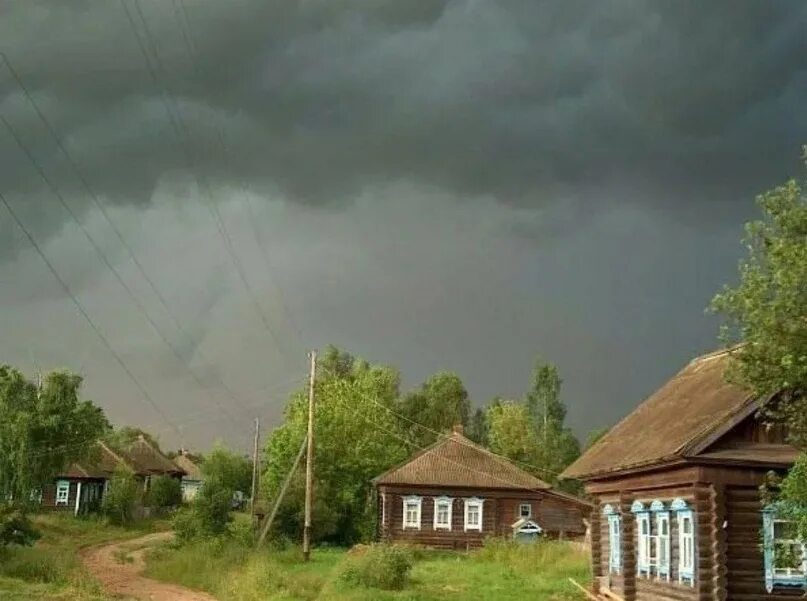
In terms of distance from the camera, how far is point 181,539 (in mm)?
46594

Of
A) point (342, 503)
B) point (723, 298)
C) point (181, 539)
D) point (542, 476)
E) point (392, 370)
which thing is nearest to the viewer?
point (723, 298)

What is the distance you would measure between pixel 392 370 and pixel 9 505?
54533 mm

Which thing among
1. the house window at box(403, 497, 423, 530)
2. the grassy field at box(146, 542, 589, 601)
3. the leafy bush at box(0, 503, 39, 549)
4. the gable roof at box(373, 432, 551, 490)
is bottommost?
the grassy field at box(146, 542, 589, 601)

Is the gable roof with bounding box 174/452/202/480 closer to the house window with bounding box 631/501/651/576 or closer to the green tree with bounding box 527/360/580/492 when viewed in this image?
the green tree with bounding box 527/360/580/492

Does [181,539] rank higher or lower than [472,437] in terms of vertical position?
lower

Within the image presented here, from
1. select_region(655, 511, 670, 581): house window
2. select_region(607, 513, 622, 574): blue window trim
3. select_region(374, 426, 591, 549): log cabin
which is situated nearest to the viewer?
select_region(655, 511, 670, 581): house window

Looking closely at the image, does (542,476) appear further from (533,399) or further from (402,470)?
(402,470)

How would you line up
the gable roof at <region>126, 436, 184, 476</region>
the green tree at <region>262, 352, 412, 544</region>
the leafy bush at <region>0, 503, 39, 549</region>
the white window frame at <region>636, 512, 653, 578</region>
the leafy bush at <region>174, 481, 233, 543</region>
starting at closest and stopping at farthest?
1. the white window frame at <region>636, 512, 653, 578</region>
2. the leafy bush at <region>0, 503, 39, 549</region>
3. the leafy bush at <region>174, 481, 233, 543</region>
4. the green tree at <region>262, 352, 412, 544</region>
5. the gable roof at <region>126, 436, 184, 476</region>

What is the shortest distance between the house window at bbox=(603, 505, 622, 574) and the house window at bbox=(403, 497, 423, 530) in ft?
76.7

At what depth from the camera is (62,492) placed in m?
77.1

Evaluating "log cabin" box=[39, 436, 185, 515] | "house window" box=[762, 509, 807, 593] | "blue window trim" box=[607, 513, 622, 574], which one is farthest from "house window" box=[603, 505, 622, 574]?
"log cabin" box=[39, 436, 185, 515]

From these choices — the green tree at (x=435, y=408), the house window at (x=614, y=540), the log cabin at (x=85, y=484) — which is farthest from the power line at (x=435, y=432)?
the house window at (x=614, y=540)

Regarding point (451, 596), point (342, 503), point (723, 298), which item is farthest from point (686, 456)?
point (342, 503)

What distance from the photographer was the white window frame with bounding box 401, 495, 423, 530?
52.8m
